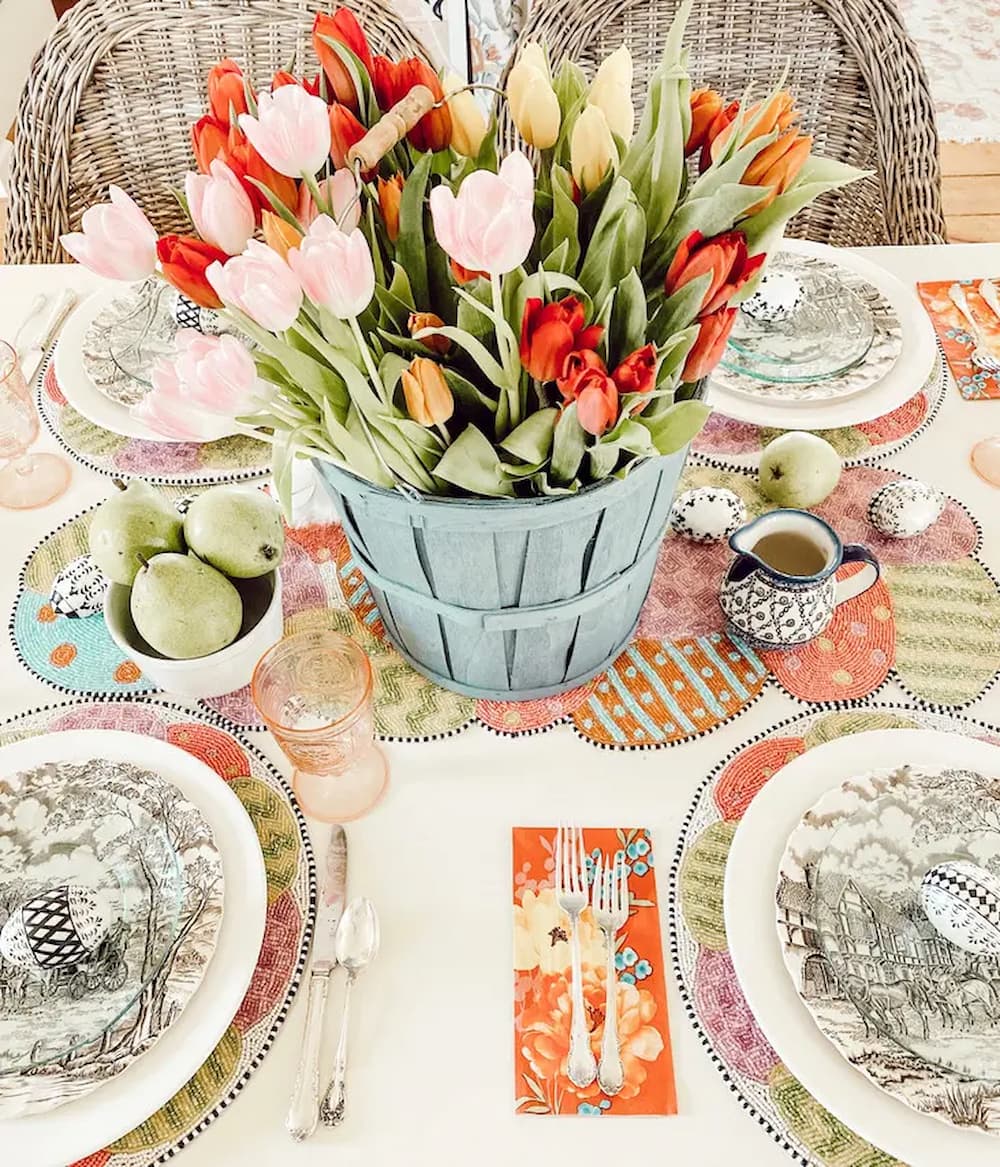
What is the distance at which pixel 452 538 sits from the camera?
624 mm

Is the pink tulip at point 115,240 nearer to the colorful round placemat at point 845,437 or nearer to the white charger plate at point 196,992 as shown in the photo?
the white charger plate at point 196,992

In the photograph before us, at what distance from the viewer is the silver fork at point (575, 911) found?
0.61m

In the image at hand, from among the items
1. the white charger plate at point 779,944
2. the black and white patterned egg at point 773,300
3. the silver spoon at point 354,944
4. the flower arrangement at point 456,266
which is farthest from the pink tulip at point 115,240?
the black and white patterned egg at point 773,300

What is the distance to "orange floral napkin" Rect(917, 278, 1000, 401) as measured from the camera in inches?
40.1

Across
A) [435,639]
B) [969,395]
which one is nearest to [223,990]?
[435,639]

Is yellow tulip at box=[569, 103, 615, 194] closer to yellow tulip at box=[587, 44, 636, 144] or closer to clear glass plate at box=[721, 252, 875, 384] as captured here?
yellow tulip at box=[587, 44, 636, 144]

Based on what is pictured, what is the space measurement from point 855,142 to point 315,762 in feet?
3.72

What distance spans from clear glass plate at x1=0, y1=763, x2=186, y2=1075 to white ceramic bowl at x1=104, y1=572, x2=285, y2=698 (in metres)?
0.09

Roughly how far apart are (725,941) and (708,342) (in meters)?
0.39

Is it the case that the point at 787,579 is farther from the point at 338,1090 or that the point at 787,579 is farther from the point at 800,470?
the point at 338,1090

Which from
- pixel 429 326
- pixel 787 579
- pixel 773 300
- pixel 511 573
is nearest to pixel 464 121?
pixel 429 326

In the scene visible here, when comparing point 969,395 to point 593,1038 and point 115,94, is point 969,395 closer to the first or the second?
point 593,1038

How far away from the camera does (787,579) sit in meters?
0.75

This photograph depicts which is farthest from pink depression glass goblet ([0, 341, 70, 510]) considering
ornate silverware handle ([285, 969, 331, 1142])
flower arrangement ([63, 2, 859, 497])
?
ornate silverware handle ([285, 969, 331, 1142])
